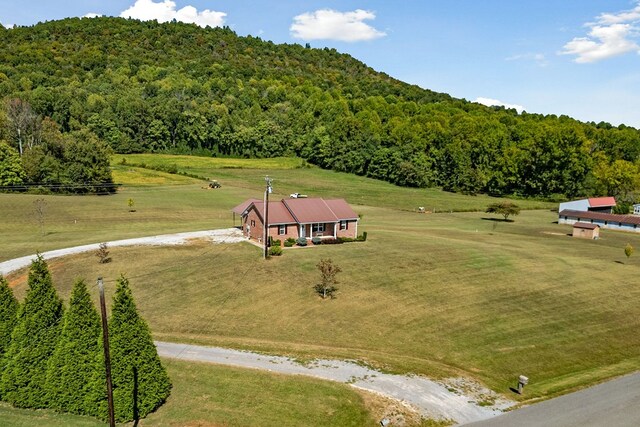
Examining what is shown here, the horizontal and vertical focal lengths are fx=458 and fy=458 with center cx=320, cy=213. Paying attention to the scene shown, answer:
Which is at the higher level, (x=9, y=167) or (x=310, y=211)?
(x=9, y=167)

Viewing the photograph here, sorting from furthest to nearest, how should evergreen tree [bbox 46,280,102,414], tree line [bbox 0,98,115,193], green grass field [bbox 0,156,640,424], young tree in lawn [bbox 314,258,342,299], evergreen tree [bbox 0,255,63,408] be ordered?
1. tree line [bbox 0,98,115,193]
2. young tree in lawn [bbox 314,258,342,299]
3. green grass field [bbox 0,156,640,424]
4. evergreen tree [bbox 0,255,63,408]
5. evergreen tree [bbox 46,280,102,414]

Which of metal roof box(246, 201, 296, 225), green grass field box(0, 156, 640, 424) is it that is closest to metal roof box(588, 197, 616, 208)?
green grass field box(0, 156, 640, 424)

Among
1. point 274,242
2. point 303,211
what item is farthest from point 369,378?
point 303,211

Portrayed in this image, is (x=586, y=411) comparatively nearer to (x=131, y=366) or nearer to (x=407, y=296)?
(x=407, y=296)

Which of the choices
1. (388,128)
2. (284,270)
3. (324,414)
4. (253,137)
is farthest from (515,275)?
(253,137)

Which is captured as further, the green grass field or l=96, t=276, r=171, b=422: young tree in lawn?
the green grass field

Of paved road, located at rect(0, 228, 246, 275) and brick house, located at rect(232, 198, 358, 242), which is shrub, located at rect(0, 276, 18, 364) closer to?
paved road, located at rect(0, 228, 246, 275)

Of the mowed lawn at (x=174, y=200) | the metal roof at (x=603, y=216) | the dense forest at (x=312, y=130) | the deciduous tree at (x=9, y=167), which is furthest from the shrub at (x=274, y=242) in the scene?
the dense forest at (x=312, y=130)

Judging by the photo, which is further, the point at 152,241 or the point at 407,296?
the point at 152,241
